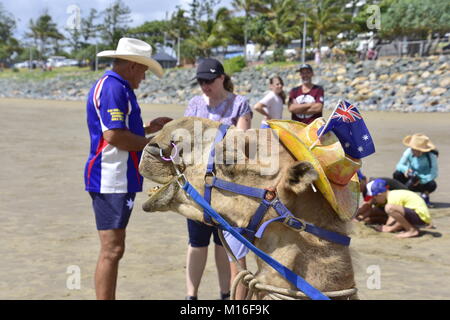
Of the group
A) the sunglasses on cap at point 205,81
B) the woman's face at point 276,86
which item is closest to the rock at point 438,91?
the woman's face at point 276,86

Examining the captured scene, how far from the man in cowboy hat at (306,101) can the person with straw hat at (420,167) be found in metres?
2.64

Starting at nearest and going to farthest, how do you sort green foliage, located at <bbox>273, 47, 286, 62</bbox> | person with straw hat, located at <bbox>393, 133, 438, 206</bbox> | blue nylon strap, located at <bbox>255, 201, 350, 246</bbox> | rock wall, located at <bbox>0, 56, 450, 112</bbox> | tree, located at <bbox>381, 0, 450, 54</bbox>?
blue nylon strap, located at <bbox>255, 201, 350, 246</bbox> → person with straw hat, located at <bbox>393, 133, 438, 206</bbox> → rock wall, located at <bbox>0, 56, 450, 112</bbox> → tree, located at <bbox>381, 0, 450, 54</bbox> → green foliage, located at <bbox>273, 47, 286, 62</bbox>

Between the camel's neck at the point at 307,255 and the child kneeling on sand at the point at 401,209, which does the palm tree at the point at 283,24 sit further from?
the camel's neck at the point at 307,255

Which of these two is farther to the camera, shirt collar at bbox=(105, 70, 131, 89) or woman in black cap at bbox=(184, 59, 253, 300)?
woman in black cap at bbox=(184, 59, 253, 300)

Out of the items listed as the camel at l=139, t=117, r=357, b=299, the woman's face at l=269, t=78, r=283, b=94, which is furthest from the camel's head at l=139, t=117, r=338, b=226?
the woman's face at l=269, t=78, r=283, b=94

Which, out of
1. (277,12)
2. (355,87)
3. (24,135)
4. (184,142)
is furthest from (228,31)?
(184,142)

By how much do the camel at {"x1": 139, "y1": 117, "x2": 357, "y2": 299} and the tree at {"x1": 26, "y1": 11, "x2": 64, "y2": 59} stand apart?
119 meters

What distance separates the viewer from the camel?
2.70m

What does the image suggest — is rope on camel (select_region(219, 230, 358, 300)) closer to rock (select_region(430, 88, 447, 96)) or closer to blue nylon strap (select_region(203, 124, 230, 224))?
blue nylon strap (select_region(203, 124, 230, 224))

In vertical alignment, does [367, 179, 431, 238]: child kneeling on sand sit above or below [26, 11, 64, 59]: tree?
below

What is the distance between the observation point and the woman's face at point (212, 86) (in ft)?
17.0

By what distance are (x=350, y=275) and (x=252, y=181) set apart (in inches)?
26.1

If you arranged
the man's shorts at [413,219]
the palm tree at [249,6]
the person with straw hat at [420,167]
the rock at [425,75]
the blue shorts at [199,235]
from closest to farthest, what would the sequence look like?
Result: the blue shorts at [199,235] → the man's shorts at [413,219] → the person with straw hat at [420,167] → the rock at [425,75] → the palm tree at [249,6]

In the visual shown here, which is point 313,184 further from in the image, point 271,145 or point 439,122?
point 439,122
